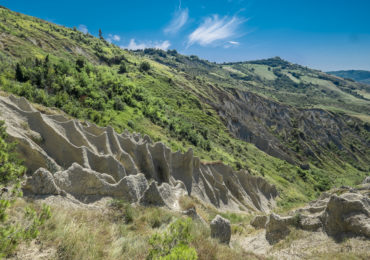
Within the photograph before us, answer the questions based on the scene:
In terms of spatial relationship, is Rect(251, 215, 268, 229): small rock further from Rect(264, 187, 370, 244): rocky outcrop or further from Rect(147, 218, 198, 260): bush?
Rect(147, 218, 198, 260): bush

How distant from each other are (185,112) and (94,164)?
215 ft

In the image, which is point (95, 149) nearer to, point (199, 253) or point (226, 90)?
point (199, 253)

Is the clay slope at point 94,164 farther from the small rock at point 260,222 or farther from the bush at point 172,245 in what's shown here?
the small rock at point 260,222

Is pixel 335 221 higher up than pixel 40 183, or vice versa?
pixel 40 183

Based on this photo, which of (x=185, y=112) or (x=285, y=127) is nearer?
(x=185, y=112)

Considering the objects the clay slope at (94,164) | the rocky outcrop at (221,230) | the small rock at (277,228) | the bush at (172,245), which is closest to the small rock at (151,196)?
the clay slope at (94,164)

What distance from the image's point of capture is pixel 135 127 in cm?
4047

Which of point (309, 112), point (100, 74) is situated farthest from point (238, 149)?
point (309, 112)

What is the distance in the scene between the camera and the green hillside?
1452 inches

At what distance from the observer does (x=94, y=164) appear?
13.9m

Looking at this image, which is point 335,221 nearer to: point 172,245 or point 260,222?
point 260,222

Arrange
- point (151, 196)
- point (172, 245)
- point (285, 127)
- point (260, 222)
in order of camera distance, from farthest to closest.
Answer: point (285, 127)
point (260, 222)
point (151, 196)
point (172, 245)

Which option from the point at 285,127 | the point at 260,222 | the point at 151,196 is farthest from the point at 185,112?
the point at 285,127

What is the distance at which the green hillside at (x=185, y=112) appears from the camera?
3688cm
